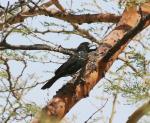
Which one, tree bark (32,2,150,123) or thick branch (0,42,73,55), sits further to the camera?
tree bark (32,2,150,123)

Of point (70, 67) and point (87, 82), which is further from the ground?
point (70, 67)

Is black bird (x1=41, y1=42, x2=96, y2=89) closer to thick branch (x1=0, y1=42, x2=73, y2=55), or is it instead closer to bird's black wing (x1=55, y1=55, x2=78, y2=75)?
Result: bird's black wing (x1=55, y1=55, x2=78, y2=75)

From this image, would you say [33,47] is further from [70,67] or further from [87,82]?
[87,82]

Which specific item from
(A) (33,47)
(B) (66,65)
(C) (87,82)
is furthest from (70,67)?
(A) (33,47)

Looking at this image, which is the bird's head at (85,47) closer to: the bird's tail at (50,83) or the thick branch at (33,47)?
the bird's tail at (50,83)

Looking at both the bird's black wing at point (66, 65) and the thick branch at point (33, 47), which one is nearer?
the thick branch at point (33, 47)

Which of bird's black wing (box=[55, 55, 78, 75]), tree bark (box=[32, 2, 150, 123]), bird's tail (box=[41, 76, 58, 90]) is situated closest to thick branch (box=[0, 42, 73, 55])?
tree bark (box=[32, 2, 150, 123])

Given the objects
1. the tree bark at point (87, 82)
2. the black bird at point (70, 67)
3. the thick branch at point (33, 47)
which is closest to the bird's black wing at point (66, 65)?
the black bird at point (70, 67)

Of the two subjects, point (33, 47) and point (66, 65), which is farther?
point (66, 65)

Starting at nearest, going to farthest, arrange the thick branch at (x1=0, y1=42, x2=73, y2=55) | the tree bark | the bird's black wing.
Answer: the thick branch at (x1=0, y1=42, x2=73, y2=55), the tree bark, the bird's black wing

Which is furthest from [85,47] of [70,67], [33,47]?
[33,47]

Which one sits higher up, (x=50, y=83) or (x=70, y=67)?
(x=70, y=67)

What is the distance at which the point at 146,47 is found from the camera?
17.2 ft

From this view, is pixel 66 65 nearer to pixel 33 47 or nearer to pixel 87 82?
pixel 87 82
